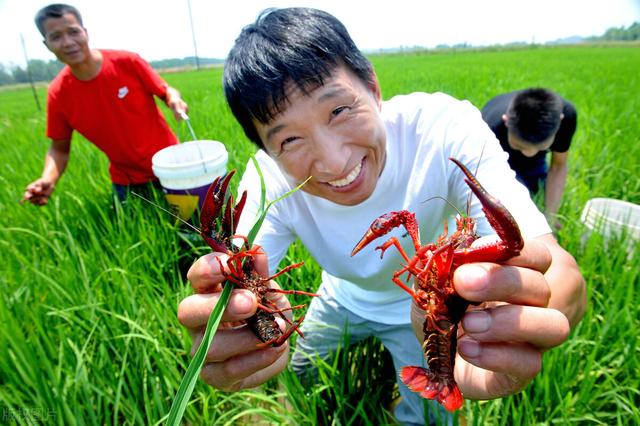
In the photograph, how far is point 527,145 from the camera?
9.73 ft

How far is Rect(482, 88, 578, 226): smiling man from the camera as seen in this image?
280 cm

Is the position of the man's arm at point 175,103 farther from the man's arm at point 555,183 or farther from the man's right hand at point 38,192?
the man's arm at point 555,183

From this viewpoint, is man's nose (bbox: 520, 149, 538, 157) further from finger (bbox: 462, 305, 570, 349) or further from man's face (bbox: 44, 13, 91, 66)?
man's face (bbox: 44, 13, 91, 66)

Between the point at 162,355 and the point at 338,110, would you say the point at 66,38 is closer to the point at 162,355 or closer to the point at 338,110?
the point at 162,355

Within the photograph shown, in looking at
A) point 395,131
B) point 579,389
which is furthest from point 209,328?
point 579,389

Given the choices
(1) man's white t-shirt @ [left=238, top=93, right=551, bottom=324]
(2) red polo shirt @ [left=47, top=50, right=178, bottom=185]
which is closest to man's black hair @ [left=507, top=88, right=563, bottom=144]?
(1) man's white t-shirt @ [left=238, top=93, right=551, bottom=324]

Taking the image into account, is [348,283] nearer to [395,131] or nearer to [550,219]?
[395,131]

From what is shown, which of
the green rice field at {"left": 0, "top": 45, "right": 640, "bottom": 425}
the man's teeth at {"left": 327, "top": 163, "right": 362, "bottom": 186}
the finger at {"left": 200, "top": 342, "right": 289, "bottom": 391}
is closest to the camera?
the finger at {"left": 200, "top": 342, "right": 289, "bottom": 391}

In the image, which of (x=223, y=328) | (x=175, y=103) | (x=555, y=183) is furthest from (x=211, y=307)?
(x=555, y=183)

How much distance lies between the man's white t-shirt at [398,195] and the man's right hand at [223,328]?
0.41 meters

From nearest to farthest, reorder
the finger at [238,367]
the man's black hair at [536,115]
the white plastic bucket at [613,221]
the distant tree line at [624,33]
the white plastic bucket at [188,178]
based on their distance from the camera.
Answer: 1. the finger at [238,367]
2. the white plastic bucket at [613,221]
3. the white plastic bucket at [188,178]
4. the man's black hair at [536,115]
5. the distant tree line at [624,33]

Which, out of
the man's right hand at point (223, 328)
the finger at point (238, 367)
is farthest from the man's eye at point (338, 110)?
the finger at point (238, 367)

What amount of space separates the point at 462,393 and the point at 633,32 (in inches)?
2835

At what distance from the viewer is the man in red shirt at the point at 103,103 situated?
2.96m
